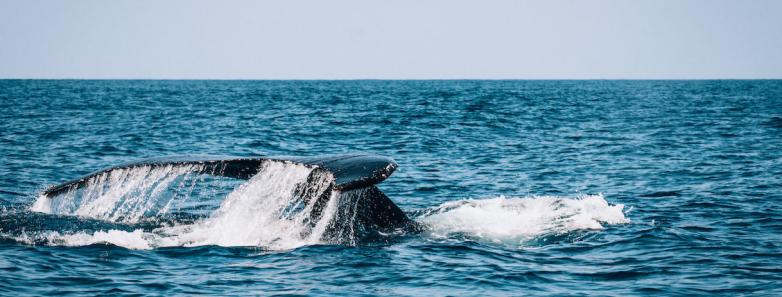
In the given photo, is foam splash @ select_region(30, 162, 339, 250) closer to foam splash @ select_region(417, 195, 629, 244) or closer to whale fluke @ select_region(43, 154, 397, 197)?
whale fluke @ select_region(43, 154, 397, 197)

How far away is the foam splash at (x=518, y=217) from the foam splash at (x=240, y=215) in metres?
1.79

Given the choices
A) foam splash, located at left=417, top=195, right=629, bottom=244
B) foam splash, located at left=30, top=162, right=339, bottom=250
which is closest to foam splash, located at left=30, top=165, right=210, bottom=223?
foam splash, located at left=30, top=162, right=339, bottom=250

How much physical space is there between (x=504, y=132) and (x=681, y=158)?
8995 mm

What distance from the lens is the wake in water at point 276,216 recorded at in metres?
8.44

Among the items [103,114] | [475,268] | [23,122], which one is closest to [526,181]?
[475,268]

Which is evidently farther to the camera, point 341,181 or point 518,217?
point 518,217

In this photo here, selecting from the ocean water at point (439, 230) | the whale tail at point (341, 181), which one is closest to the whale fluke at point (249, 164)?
the whale tail at point (341, 181)

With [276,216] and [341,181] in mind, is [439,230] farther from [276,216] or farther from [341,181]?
[341,181]

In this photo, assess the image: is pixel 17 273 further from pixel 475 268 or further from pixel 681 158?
pixel 681 158

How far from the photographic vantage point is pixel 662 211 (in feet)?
42.0

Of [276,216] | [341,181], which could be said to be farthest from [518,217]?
[341,181]

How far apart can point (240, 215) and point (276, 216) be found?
0.48 metres

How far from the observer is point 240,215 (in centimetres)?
1027

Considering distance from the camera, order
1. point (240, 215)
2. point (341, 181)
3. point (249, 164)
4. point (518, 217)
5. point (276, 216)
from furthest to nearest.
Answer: point (518, 217)
point (276, 216)
point (240, 215)
point (249, 164)
point (341, 181)
